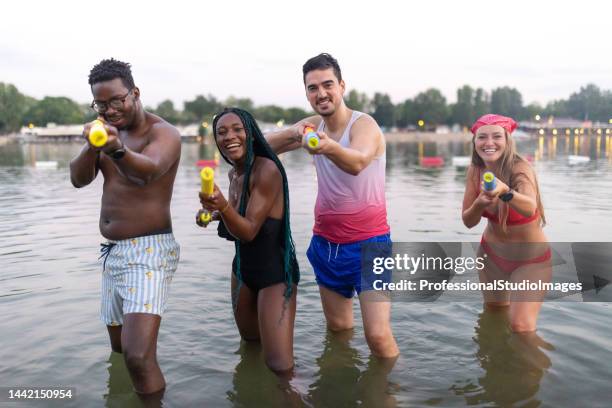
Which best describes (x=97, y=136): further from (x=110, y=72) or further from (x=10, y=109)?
(x=10, y=109)

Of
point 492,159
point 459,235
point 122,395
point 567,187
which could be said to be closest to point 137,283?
point 122,395

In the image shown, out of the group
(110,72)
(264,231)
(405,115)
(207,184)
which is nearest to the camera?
(207,184)

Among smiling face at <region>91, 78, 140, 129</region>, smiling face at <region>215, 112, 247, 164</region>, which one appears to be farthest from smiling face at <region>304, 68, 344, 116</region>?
smiling face at <region>91, 78, 140, 129</region>

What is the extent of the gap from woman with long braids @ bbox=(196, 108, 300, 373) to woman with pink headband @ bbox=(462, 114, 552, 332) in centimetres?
194

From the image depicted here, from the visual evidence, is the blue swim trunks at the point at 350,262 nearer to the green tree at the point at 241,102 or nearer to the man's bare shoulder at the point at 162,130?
the man's bare shoulder at the point at 162,130

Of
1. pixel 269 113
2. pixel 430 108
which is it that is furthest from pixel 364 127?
pixel 430 108

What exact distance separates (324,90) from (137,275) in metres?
2.25

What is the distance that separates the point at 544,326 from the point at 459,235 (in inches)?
190

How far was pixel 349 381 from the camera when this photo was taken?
4.94 m

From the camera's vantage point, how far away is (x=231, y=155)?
4453 mm

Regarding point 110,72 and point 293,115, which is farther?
point 293,115

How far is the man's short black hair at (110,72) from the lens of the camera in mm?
4004

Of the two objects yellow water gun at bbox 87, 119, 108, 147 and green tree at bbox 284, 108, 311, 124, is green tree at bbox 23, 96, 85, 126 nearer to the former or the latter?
green tree at bbox 284, 108, 311, 124

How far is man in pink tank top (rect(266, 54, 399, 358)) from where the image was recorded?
466 centimetres
